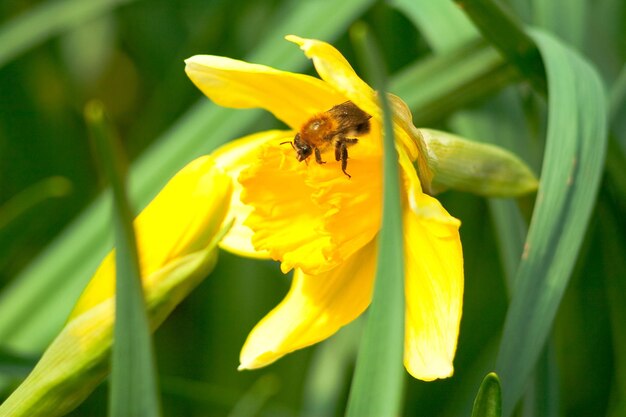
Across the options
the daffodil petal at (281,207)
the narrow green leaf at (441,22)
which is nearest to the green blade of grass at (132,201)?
the narrow green leaf at (441,22)

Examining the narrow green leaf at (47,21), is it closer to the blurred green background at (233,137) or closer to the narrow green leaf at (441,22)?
the blurred green background at (233,137)

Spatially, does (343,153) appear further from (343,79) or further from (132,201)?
(132,201)

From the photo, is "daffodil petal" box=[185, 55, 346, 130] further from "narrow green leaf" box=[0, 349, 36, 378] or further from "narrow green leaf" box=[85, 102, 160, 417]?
"narrow green leaf" box=[0, 349, 36, 378]

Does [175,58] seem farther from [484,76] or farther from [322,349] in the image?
[484,76]

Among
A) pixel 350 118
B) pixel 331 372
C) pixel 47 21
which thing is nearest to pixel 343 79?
pixel 350 118

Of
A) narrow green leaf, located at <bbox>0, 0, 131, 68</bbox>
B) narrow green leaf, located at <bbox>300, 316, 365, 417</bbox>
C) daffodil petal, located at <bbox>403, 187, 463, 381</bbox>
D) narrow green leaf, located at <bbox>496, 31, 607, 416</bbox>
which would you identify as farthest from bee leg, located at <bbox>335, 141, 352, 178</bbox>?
narrow green leaf, located at <bbox>0, 0, 131, 68</bbox>

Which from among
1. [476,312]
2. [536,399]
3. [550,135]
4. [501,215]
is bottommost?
[476,312]

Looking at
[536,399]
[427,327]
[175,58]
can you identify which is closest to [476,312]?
[536,399]
